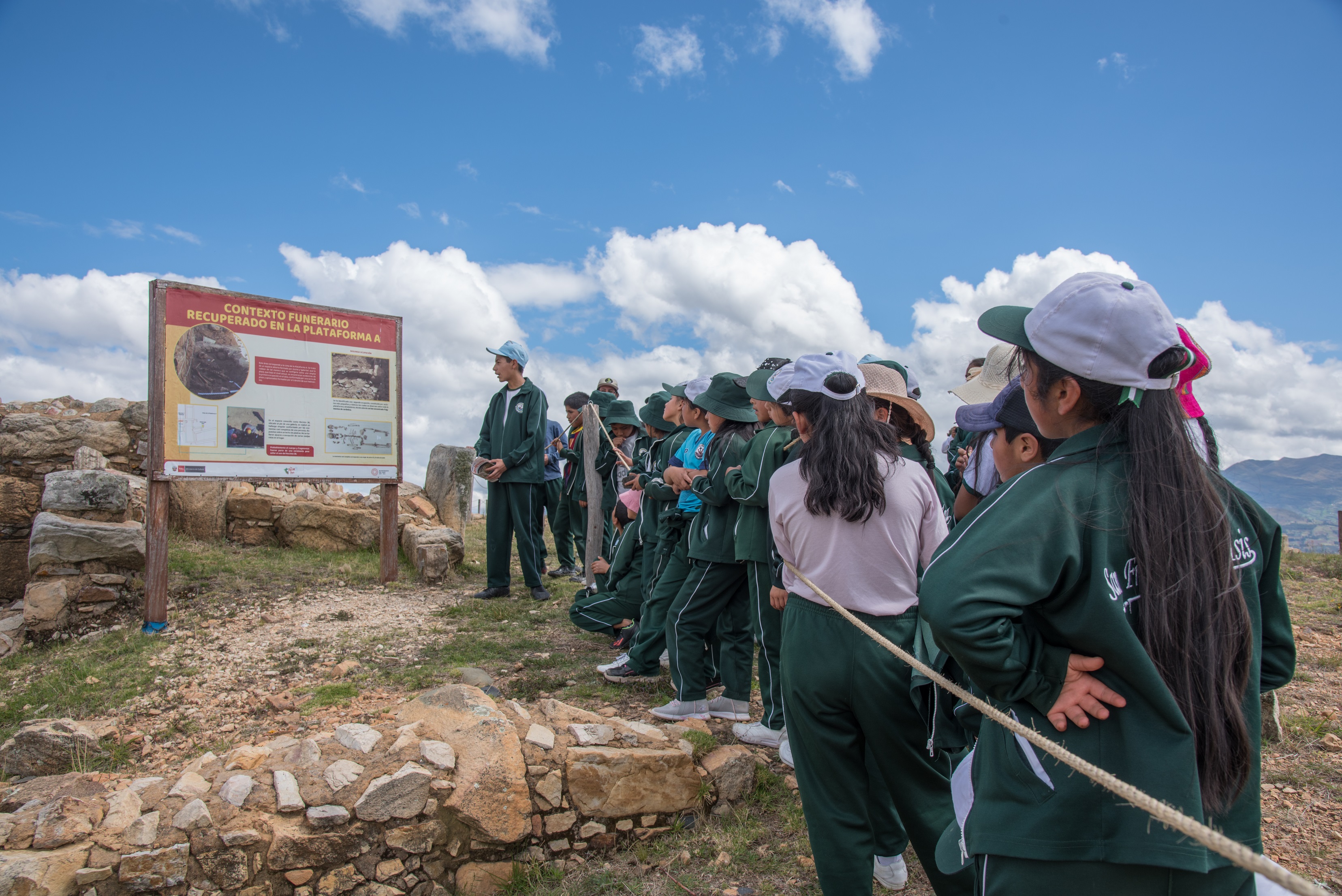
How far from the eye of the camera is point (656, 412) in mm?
5961

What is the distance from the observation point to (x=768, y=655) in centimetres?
377

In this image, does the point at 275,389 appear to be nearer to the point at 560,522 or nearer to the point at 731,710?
the point at 560,522

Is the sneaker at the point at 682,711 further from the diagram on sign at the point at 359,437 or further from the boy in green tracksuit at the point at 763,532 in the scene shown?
the diagram on sign at the point at 359,437

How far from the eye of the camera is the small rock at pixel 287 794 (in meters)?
2.64

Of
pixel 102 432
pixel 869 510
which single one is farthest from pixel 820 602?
pixel 102 432

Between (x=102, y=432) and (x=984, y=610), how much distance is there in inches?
385

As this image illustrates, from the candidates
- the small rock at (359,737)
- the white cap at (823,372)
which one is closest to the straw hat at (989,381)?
the white cap at (823,372)

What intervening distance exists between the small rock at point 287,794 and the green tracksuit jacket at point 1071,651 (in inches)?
90.9

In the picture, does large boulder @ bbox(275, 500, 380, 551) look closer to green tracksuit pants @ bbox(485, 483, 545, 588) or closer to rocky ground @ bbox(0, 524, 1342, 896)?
rocky ground @ bbox(0, 524, 1342, 896)

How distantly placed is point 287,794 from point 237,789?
166 mm

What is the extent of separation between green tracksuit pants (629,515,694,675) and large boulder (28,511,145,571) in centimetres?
438

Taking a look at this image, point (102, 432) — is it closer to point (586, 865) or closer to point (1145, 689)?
point (586, 865)

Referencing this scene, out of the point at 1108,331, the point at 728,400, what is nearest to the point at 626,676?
the point at 728,400

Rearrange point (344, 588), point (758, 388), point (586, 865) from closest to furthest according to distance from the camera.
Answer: point (586, 865) < point (758, 388) < point (344, 588)
